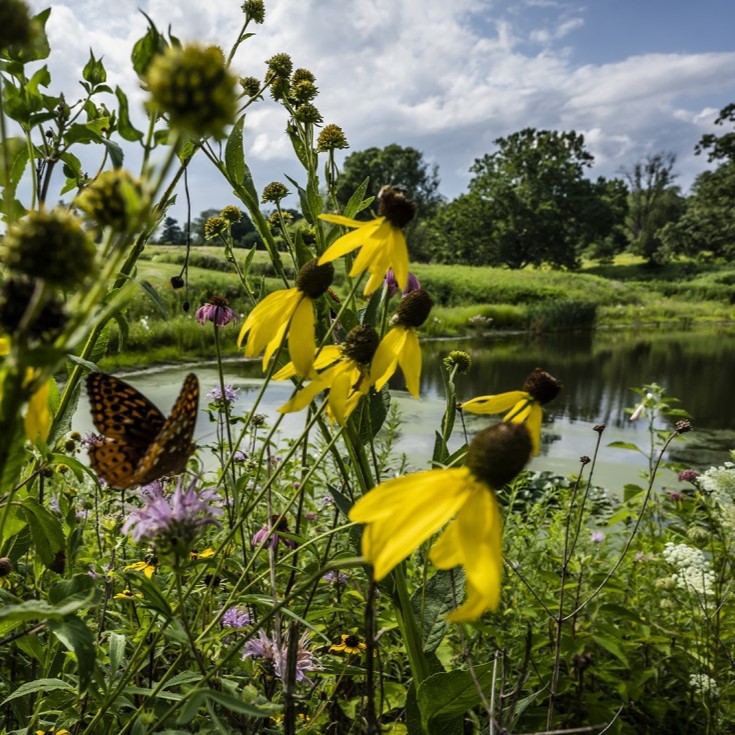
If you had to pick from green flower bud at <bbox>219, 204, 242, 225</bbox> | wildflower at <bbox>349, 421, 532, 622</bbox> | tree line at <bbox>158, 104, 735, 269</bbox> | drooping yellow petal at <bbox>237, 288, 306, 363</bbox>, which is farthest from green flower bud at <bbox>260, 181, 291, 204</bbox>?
tree line at <bbox>158, 104, 735, 269</bbox>

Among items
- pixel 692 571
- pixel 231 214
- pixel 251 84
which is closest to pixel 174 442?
pixel 231 214

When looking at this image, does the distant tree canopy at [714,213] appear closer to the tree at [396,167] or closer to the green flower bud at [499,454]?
the tree at [396,167]

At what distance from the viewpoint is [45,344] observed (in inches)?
9.9

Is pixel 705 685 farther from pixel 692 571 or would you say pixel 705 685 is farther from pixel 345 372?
pixel 345 372

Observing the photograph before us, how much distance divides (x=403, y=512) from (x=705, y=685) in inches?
43.0

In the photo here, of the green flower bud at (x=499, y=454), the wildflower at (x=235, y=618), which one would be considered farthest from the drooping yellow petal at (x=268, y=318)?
the wildflower at (x=235, y=618)

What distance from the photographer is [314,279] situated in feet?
1.76

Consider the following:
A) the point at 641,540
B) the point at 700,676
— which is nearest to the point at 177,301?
the point at 641,540

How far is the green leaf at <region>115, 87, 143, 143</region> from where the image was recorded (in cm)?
41

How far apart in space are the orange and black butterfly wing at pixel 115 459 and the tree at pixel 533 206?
84.5ft

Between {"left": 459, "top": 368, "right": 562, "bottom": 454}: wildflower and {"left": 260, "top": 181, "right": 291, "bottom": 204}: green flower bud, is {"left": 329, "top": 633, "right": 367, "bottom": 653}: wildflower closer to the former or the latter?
{"left": 459, "top": 368, "right": 562, "bottom": 454}: wildflower

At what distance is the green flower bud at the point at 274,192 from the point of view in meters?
1.21

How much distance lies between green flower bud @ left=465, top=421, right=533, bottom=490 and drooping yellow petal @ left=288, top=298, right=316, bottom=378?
16 cm

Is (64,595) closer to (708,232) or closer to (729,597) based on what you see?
(729,597)
